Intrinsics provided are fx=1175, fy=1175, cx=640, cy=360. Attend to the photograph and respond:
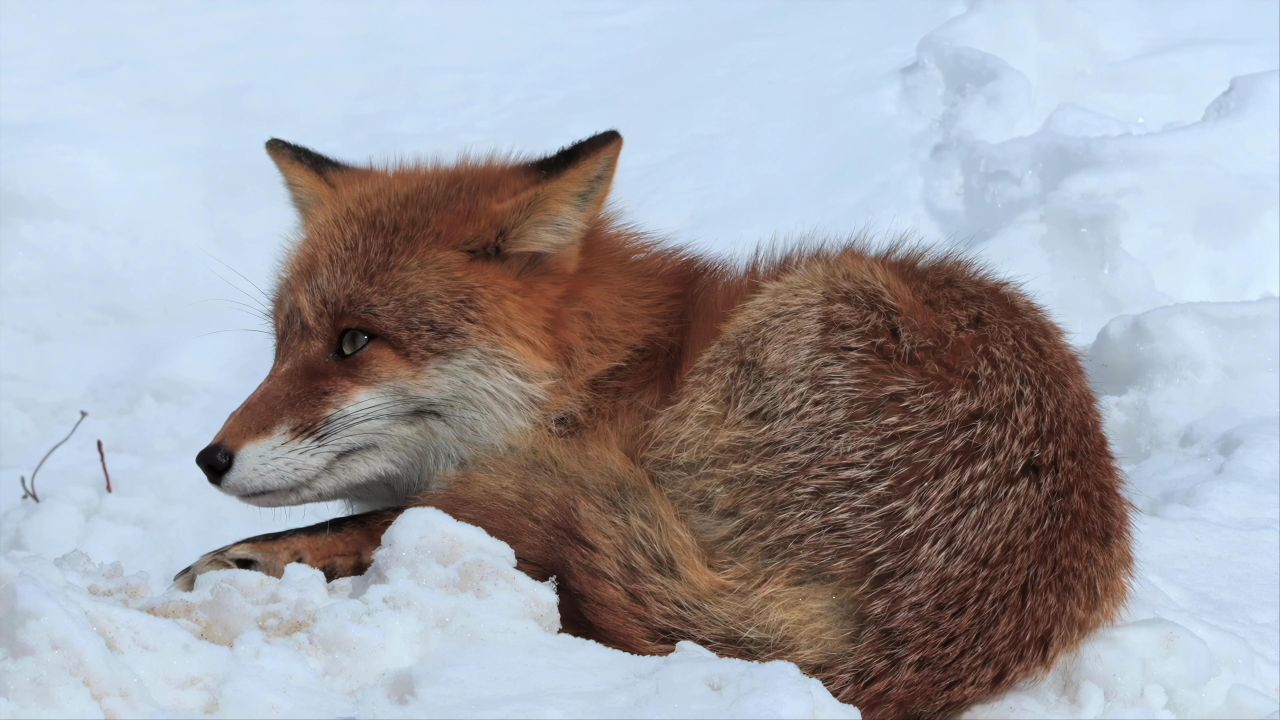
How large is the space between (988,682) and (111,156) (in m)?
4.63

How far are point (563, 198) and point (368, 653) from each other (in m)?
1.23

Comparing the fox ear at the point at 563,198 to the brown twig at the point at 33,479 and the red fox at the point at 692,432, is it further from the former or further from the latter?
the brown twig at the point at 33,479

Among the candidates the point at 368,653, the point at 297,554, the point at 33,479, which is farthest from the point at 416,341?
the point at 33,479

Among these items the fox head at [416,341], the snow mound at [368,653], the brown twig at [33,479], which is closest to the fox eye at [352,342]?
the fox head at [416,341]

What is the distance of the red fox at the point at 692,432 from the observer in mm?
2100

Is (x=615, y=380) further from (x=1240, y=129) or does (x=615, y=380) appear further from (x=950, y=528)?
(x=1240, y=129)

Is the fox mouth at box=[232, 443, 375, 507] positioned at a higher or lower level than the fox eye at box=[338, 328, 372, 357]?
lower

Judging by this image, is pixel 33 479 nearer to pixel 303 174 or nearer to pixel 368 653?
pixel 303 174

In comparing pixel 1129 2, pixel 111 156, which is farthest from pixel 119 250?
pixel 1129 2

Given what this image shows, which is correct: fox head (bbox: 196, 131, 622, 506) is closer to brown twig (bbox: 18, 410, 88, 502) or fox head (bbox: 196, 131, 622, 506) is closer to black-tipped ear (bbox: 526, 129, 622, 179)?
black-tipped ear (bbox: 526, 129, 622, 179)

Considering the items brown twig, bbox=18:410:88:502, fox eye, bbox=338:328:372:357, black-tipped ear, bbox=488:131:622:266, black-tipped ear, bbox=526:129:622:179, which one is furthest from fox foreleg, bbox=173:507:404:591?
brown twig, bbox=18:410:88:502

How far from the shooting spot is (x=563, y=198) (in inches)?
104

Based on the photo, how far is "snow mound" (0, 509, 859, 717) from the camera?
5.08 ft

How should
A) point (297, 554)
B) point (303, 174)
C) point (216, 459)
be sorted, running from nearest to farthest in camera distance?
point (297, 554) < point (216, 459) < point (303, 174)
